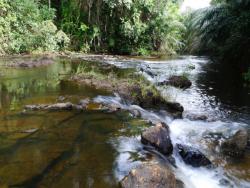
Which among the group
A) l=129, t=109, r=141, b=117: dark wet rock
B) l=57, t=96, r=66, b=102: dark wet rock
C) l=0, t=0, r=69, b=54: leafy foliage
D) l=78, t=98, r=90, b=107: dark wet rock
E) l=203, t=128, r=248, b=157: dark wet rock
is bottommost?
l=203, t=128, r=248, b=157: dark wet rock

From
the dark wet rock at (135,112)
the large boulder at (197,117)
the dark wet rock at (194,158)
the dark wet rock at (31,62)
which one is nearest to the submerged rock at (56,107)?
the dark wet rock at (135,112)

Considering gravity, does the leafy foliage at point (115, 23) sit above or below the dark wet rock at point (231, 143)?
above

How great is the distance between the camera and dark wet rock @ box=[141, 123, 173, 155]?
523 cm

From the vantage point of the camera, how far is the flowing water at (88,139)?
413 centimetres

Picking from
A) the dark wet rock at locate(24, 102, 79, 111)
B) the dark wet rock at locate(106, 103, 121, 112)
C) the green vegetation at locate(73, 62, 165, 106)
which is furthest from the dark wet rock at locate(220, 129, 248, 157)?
the dark wet rock at locate(24, 102, 79, 111)

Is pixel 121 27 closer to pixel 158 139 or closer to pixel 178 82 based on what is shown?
pixel 178 82

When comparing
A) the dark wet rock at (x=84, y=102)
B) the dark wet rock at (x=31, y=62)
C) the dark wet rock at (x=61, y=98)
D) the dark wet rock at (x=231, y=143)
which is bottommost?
the dark wet rock at (x=231, y=143)

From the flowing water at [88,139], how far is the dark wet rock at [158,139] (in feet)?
0.49

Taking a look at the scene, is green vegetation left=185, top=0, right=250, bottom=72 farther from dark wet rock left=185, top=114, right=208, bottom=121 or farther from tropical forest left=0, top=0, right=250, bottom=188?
dark wet rock left=185, top=114, right=208, bottom=121

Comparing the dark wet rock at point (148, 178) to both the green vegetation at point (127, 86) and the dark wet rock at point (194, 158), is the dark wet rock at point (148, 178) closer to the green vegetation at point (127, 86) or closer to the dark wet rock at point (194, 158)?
the dark wet rock at point (194, 158)

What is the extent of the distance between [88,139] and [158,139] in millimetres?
1154

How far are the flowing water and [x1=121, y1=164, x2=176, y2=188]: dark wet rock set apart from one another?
0.78 ft

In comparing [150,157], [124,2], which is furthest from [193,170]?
[124,2]

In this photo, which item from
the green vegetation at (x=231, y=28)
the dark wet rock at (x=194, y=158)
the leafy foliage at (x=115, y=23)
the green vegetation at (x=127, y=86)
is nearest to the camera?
the dark wet rock at (x=194, y=158)
